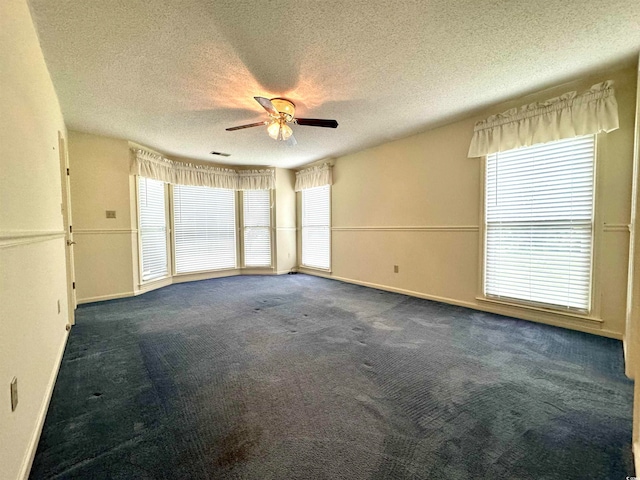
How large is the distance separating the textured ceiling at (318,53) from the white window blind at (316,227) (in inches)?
100.0

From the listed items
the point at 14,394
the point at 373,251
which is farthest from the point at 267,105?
the point at 373,251

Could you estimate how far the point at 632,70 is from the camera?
2.33 meters

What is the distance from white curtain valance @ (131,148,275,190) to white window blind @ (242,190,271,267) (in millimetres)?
260

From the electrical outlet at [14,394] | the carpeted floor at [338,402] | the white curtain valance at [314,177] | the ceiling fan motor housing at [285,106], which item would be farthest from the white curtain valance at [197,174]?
the electrical outlet at [14,394]

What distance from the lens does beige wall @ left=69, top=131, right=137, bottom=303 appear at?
151 inches

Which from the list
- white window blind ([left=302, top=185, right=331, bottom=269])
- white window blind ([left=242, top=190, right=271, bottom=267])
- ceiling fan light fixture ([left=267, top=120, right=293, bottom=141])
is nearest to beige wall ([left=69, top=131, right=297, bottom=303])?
white window blind ([left=242, top=190, right=271, bottom=267])

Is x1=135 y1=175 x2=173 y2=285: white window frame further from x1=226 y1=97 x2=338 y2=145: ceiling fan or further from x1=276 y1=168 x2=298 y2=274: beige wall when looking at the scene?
x1=226 y1=97 x2=338 y2=145: ceiling fan

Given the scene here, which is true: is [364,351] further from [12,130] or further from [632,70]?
[632,70]

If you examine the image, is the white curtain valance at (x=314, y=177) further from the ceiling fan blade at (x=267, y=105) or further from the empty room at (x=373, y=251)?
the ceiling fan blade at (x=267, y=105)

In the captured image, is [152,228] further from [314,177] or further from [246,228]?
[314,177]

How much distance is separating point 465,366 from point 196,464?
1.89 meters

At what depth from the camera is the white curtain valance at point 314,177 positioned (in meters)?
5.38

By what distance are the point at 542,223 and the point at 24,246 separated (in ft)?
13.9

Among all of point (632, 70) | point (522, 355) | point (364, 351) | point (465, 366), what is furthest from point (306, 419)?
point (632, 70)
